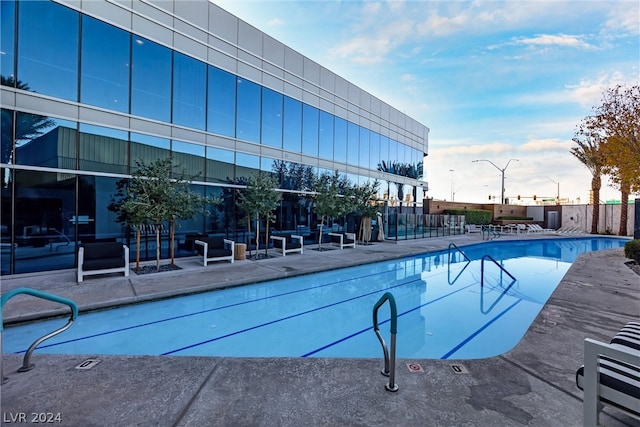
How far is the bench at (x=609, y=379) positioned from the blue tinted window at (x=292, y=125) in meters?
13.4

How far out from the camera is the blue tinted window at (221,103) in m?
11.5

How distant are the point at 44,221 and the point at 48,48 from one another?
15.9 ft

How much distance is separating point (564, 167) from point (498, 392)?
33.2 meters

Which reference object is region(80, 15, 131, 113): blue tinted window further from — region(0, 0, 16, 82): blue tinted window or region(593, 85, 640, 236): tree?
region(593, 85, 640, 236): tree

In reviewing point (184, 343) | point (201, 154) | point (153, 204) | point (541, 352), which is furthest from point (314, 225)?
point (541, 352)

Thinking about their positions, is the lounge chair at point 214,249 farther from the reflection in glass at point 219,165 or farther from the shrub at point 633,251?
the shrub at point 633,251

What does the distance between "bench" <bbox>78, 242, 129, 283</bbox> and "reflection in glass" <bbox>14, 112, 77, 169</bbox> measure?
2617 mm

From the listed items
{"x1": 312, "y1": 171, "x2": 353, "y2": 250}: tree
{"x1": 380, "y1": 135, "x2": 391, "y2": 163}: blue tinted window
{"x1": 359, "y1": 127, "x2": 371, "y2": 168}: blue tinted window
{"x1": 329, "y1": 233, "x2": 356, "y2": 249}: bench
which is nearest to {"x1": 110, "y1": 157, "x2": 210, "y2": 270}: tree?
{"x1": 312, "y1": 171, "x2": 353, "y2": 250}: tree

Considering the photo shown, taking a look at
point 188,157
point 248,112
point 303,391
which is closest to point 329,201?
point 248,112

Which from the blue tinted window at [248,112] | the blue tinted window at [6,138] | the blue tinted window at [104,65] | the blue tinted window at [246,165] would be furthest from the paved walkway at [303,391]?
the blue tinted window at [248,112]

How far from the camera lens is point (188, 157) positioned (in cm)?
1084

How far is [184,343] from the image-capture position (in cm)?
459

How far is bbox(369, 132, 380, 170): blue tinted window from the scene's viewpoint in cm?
1947

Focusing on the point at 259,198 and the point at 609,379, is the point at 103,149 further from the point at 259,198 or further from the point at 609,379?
the point at 609,379
